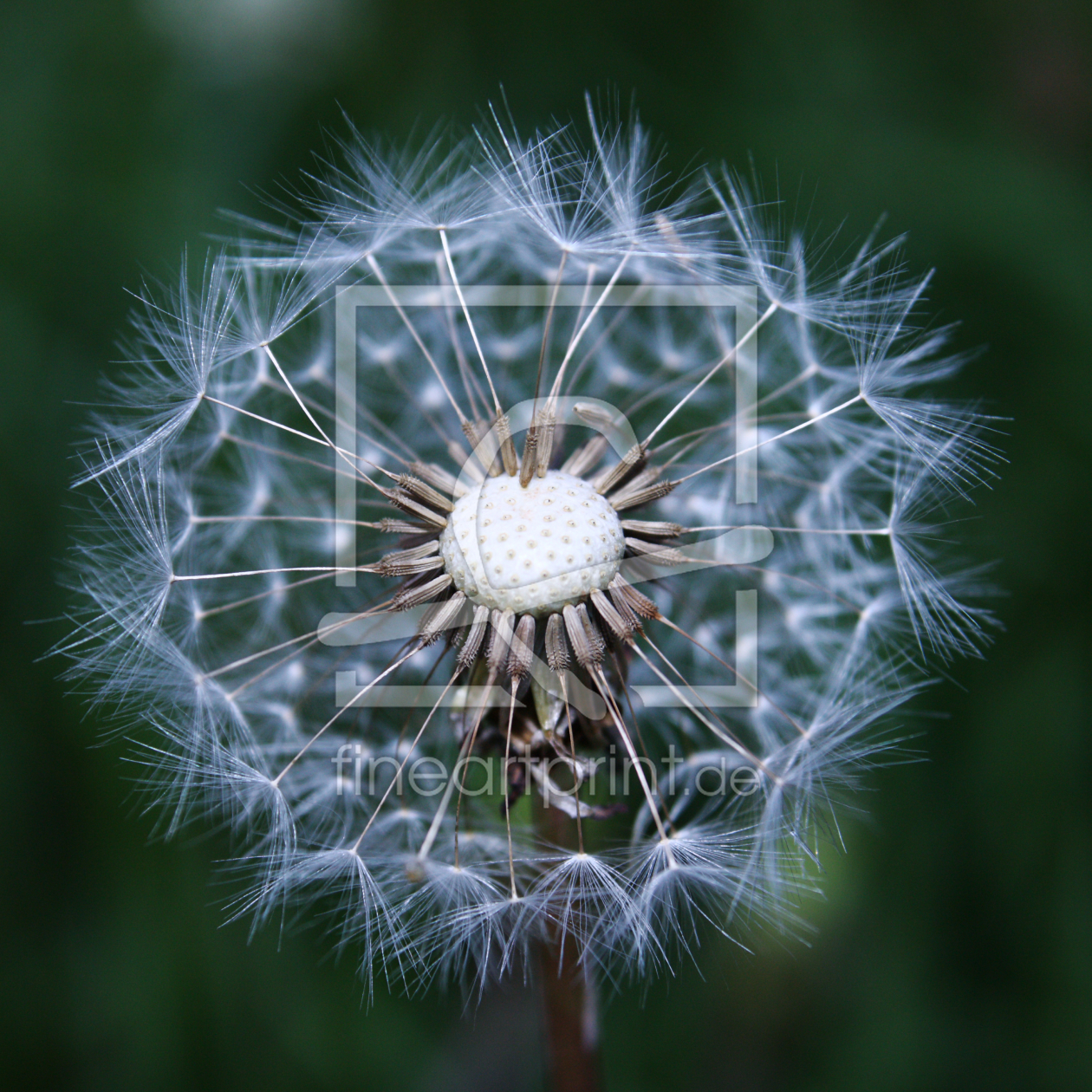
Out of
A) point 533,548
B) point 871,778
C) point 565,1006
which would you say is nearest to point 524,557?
point 533,548

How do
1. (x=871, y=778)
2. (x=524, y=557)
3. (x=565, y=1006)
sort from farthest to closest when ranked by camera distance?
(x=871, y=778)
(x=565, y=1006)
(x=524, y=557)

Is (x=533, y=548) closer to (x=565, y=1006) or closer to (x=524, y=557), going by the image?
(x=524, y=557)

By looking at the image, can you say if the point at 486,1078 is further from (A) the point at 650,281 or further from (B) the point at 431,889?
(A) the point at 650,281

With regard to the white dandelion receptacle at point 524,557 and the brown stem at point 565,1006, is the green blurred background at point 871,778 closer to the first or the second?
the white dandelion receptacle at point 524,557

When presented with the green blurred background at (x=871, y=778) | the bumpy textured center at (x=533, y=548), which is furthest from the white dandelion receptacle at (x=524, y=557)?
the green blurred background at (x=871, y=778)

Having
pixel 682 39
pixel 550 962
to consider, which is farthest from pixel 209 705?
pixel 682 39

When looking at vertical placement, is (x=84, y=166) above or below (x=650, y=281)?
above

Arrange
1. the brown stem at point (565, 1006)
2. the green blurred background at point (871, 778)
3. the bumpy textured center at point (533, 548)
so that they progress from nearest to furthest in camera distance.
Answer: the bumpy textured center at point (533, 548)
the brown stem at point (565, 1006)
the green blurred background at point (871, 778)
